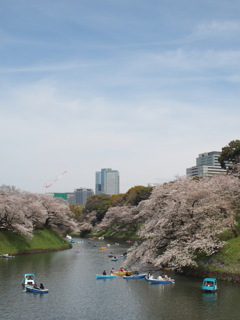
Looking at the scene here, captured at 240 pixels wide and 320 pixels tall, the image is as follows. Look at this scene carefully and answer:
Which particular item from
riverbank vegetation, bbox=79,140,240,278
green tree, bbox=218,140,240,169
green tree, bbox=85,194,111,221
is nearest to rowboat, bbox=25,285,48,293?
riverbank vegetation, bbox=79,140,240,278

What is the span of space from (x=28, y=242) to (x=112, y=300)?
43.8 meters

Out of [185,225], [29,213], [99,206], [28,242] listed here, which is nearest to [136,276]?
[185,225]

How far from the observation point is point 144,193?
131 m

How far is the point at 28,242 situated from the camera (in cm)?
7388

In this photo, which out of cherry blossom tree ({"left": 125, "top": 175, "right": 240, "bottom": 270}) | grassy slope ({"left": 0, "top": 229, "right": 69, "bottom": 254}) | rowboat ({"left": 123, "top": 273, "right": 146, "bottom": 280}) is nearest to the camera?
cherry blossom tree ({"left": 125, "top": 175, "right": 240, "bottom": 270})

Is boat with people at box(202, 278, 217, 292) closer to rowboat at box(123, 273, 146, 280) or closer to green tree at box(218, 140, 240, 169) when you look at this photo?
rowboat at box(123, 273, 146, 280)

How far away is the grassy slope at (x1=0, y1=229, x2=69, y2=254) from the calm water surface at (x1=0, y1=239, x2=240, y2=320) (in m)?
20.0

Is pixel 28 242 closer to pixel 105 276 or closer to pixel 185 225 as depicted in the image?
pixel 105 276

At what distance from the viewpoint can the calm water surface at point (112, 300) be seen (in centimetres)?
2917

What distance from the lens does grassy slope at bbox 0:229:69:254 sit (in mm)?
67625

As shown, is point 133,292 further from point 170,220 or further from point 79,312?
point 170,220

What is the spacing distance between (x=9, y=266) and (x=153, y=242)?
2152 cm

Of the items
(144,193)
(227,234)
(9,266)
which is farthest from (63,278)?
(144,193)

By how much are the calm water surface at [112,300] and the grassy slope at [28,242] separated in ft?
65.7
